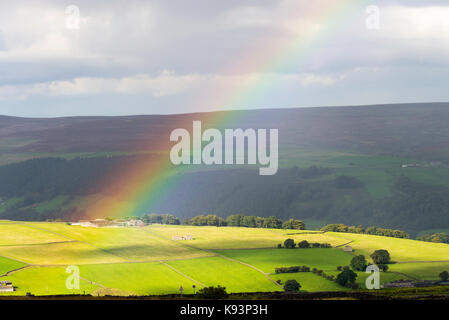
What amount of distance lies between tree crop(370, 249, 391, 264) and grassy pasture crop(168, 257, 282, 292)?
2245 centimetres

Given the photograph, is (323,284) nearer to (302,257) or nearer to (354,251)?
(302,257)

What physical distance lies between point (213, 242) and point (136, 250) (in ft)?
59.6

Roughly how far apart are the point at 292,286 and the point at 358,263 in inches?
739

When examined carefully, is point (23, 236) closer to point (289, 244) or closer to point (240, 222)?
point (289, 244)

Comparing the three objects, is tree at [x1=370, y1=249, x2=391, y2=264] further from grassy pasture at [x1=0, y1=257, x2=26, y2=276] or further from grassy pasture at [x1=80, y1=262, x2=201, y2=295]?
grassy pasture at [x1=0, y1=257, x2=26, y2=276]

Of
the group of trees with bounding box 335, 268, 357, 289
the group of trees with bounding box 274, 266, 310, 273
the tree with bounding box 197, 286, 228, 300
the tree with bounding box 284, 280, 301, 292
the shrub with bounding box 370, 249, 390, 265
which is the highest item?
the shrub with bounding box 370, 249, 390, 265

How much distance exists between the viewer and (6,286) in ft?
255

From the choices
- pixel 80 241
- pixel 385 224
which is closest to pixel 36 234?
pixel 80 241

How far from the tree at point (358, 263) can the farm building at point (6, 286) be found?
52617 millimetres

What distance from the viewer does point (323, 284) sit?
89125mm

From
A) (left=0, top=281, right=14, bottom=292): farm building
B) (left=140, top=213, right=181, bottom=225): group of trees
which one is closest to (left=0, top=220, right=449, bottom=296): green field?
(left=0, top=281, right=14, bottom=292): farm building

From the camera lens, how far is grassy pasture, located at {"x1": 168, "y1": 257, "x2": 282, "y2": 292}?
288 ft

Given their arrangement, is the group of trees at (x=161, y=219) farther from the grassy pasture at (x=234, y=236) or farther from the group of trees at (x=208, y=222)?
the grassy pasture at (x=234, y=236)
